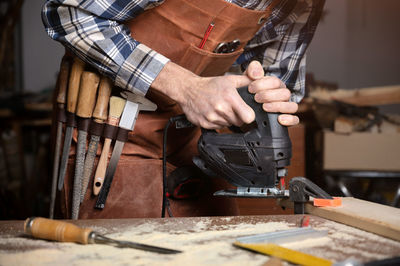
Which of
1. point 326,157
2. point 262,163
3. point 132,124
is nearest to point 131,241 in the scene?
point 262,163

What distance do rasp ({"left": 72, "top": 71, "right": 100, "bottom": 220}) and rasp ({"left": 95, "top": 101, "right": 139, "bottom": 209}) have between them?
0.07 metres

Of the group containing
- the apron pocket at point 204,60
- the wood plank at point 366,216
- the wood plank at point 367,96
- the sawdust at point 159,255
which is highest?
the wood plank at point 367,96

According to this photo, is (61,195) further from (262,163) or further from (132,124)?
(262,163)

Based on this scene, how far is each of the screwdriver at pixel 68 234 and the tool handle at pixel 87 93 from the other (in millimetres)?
534

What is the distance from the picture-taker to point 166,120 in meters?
1.46

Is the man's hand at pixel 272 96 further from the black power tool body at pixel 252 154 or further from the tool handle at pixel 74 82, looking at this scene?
the tool handle at pixel 74 82

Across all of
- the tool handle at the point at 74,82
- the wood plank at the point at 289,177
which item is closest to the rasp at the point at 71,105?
the tool handle at the point at 74,82

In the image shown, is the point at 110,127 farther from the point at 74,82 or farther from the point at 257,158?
the point at 257,158

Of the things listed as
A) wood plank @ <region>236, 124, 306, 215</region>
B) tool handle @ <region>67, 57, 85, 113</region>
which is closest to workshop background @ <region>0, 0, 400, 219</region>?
wood plank @ <region>236, 124, 306, 215</region>

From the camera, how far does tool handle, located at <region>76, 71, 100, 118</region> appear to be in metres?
1.36

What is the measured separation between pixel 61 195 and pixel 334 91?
222cm

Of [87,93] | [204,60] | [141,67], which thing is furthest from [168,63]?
[87,93]

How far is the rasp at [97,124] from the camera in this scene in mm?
1373

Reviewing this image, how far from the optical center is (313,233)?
904 mm
